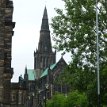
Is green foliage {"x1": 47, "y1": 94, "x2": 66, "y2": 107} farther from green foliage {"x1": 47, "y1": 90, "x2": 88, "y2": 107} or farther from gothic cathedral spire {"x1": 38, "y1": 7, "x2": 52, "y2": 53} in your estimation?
gothic cathedral spire {"x1": 38, "y1": 7, "x2": 52, "y2": 53}

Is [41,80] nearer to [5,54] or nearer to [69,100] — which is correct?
[69,100]

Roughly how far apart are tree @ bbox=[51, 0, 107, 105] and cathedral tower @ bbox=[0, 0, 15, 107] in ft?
12.0

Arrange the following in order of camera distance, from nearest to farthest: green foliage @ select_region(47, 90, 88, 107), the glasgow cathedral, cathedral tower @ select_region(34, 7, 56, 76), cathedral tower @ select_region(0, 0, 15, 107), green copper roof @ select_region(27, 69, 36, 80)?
cathedral tower @ select_region(0, 0, 15, 107) < green foliage @ select_region(47, 90, 88, 107) < the glasgow cathedral < cathedral tower @ select_region(34, 7, 56, 76) < green copper roof @ select_region(27, 69, 36, 80)

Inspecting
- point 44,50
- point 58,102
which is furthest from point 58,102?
point 44,50

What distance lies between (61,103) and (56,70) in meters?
53.8

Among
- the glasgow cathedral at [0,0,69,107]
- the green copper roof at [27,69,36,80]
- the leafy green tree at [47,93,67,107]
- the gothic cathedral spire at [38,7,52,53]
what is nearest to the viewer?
the leafy green tree at [47,93,67,107]

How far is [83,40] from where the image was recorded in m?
44.2

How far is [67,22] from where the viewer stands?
46.1 metres

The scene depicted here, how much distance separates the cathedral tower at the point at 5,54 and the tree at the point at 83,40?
3.67m

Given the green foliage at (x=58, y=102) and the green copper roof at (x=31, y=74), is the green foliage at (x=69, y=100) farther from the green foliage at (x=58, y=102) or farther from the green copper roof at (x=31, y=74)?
the green copper roof at (x=31, y=74)

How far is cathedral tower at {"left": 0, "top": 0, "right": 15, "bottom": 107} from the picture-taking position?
37.7 metres

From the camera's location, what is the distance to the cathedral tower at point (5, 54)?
37.7m

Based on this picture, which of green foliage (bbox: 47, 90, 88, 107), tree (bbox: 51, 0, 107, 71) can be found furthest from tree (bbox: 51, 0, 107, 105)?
green foliage (bbox: 47, 90, 88, 107)

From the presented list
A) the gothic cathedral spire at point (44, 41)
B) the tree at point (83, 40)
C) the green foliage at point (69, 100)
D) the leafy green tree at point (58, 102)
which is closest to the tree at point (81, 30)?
the tree at point (83, 40)
